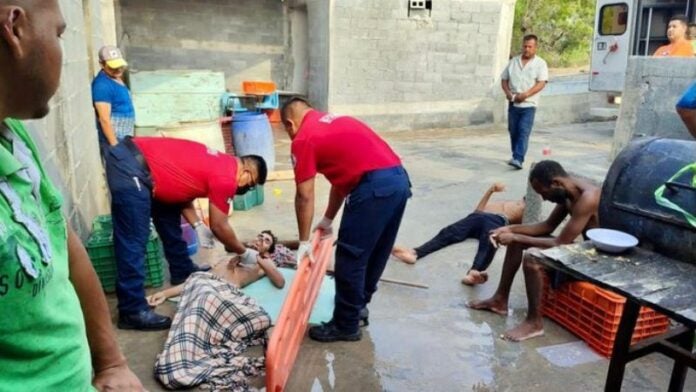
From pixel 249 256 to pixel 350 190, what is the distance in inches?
39.7

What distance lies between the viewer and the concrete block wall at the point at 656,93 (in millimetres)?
4527

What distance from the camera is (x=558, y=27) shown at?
2442cm

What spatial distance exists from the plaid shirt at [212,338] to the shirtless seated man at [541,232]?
155 cm

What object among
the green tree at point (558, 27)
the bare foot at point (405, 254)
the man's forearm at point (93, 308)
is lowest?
the bare foot at point (405, 254)

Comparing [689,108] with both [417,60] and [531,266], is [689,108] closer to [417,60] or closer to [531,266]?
[531,266]

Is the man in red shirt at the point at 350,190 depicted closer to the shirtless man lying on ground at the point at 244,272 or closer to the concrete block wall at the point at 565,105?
the shirtless man lying on ground at the point at 244,272

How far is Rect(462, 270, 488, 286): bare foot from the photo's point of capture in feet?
13.4

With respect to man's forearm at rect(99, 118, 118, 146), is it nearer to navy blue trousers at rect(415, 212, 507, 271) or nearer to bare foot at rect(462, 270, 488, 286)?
navy blue trousers at rect(415, 212, 507, 271)

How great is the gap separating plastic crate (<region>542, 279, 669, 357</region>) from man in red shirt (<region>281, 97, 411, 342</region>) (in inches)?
46.9

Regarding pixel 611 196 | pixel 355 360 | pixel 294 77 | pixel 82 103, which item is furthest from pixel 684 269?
pixel 294 77

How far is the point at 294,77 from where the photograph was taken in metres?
12.5

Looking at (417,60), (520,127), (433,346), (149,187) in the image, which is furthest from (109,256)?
(417,60)

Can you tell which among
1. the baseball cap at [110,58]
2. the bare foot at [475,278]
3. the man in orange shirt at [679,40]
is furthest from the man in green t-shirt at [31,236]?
the man in orange shirt at [679,40]

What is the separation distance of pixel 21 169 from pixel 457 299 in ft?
11.0
